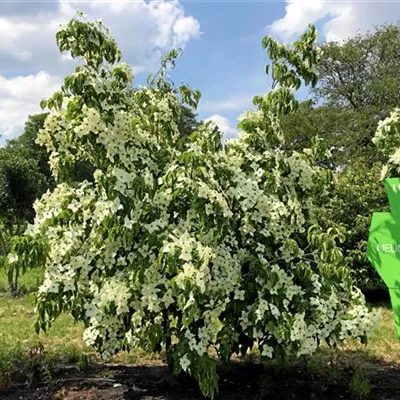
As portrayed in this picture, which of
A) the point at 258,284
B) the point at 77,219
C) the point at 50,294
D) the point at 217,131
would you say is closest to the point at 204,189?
the point at 217,131

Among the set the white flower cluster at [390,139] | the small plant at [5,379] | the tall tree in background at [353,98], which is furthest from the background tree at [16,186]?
the tall tree in background at [353,98]

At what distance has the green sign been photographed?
466 centimetres

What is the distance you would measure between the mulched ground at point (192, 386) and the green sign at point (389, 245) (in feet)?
2.15

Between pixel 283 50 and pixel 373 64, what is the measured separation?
21.6 metres

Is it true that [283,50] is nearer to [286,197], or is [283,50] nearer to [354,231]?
[286,197]

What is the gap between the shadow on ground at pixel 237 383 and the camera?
14.3ft

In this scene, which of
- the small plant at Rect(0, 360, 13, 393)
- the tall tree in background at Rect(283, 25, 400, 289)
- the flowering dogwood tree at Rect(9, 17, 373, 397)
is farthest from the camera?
the tall tree in background at Rect(283, 25, 400, 289)

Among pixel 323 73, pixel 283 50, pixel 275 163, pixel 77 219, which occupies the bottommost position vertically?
pixel 77 219

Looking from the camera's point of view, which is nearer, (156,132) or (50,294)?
(50,294)

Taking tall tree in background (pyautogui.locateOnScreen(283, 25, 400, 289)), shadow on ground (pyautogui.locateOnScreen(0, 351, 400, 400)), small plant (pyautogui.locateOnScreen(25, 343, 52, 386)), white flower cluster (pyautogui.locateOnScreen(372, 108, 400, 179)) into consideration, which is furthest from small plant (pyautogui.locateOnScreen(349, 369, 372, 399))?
tall tree in background (pyautogui.locateOnScreen(283, 25, 400, 289))

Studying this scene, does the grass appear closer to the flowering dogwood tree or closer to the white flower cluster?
the flowering dogwood tree

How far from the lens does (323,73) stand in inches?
985

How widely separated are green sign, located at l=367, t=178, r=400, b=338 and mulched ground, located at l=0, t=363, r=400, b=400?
2.15 feet

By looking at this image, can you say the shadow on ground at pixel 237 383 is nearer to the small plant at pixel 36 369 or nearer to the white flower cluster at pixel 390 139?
the small plant at pixel 36 369
